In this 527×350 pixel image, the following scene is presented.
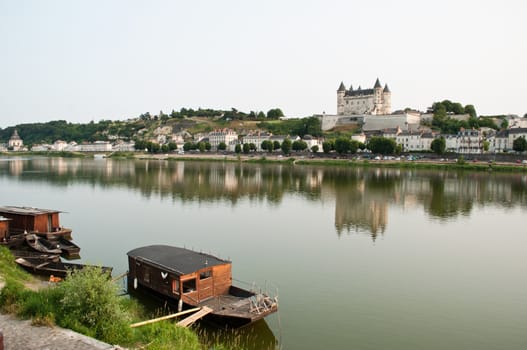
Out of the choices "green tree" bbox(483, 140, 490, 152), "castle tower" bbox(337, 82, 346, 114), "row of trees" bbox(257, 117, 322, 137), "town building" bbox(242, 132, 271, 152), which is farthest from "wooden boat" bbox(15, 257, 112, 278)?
"castle tower" bbox(337, 82, 346, 114)

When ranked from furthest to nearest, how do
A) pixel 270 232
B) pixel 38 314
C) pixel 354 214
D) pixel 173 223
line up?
pixel 354 214
pixel 173 223
pixel 270 232
pixel 38 314

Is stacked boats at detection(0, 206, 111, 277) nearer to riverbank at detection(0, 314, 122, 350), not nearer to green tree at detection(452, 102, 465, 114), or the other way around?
riverbank at detection(0, 314, 122, 350)

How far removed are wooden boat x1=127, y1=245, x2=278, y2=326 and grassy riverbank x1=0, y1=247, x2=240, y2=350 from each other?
1302mm

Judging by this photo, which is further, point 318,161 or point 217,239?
point 318,161

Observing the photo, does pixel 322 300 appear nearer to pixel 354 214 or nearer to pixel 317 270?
pixel 317 270

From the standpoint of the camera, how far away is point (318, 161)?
6925 centimetres

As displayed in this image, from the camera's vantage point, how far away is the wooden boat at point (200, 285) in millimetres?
9828

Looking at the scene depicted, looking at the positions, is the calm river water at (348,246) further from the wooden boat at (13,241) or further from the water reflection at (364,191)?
the wooden boat at (13,241)

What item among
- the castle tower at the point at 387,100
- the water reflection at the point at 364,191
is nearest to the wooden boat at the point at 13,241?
the water reflection at the point at 364,191

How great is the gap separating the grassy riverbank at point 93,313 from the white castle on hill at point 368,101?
10029 cm

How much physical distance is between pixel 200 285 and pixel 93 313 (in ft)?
11.2

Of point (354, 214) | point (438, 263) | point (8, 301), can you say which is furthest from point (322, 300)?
point (354, 214)

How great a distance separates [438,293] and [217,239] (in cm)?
910

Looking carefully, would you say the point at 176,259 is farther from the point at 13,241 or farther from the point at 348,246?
the point at 348,246
